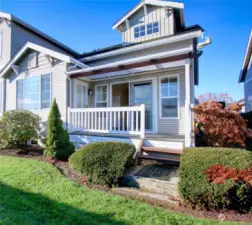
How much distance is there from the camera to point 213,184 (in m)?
3.30

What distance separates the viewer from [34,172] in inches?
191

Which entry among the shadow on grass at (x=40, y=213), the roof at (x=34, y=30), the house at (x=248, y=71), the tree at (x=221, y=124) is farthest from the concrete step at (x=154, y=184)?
the house at (x=248, y=71)

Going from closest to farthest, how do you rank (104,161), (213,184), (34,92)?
1. (213,184)
2. (104,161)
3. (34,92)

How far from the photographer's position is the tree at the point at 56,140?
6234 mm

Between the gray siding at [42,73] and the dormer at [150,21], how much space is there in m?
4.44

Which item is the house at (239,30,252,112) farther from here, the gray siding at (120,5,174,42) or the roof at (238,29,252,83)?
the gray siding at (120,5,174,42)

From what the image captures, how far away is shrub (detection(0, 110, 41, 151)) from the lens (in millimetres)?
7020

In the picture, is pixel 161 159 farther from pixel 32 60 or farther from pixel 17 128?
pixel 32 60

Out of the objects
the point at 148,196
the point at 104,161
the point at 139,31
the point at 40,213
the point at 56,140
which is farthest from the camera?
the point at 139,31

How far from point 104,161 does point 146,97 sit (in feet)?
15.2

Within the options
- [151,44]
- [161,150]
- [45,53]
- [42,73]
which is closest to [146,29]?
[151,44]

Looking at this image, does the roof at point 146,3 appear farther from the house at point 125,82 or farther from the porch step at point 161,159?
the porch step at point 161,159

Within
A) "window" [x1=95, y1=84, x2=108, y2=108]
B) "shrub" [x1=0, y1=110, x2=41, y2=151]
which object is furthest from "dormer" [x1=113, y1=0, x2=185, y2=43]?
"shrub" [x1=0, y1=110, x2=41, y2=151]

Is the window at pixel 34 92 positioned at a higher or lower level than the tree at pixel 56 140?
higher
